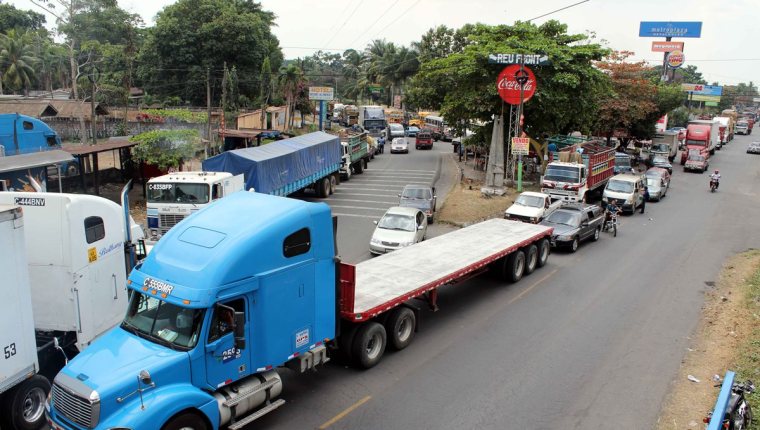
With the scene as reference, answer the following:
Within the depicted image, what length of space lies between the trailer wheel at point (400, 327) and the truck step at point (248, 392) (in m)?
A: 3.09

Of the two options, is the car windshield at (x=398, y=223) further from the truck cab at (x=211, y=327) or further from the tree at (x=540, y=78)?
the tree at (x=540, y=78)

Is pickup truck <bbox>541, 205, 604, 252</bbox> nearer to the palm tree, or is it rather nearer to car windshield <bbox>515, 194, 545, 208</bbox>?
car windshield <bbox>515, 194, 545, 208</bbox>

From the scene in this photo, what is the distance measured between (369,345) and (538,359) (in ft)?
11.3

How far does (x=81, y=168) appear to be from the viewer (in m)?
23.0

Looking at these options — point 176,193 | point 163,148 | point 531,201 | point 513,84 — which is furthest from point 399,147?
point 176,193

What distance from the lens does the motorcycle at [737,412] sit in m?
7.54

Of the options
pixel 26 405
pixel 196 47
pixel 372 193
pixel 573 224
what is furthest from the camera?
pixel 196 47

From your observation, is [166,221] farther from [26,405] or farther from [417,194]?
[417,194]

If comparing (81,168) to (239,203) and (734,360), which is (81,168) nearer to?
(239,203)

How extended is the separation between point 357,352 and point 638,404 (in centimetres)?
489

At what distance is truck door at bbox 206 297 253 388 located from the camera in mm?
7250

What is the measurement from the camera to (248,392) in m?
7.90

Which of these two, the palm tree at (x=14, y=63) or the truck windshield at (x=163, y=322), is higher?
the palm tree at (x=14, y=63)

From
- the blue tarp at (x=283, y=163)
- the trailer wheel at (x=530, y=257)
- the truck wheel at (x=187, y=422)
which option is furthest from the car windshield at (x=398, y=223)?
the truck wheel at (x=187, y=422)
